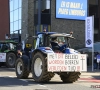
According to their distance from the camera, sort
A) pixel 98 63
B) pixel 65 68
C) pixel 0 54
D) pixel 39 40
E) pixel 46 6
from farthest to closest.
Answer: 1. pixel 46 6
2. pixel 98 63
3. pixel 0 54
4. pixel 39 40
5. pixel 65 68

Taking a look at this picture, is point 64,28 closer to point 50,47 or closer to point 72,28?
point 72,28

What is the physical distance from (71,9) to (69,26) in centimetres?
226

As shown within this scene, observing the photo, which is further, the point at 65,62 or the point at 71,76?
the point at 71,76

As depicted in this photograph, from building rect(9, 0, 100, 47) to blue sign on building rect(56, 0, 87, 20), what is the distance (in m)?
0.37

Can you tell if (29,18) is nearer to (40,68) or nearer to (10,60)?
(10,60)

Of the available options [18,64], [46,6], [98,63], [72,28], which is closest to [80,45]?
[72,28]

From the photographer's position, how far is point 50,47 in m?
12.9

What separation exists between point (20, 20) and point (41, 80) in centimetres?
2603

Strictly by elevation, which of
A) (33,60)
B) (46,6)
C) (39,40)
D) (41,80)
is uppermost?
(46,6)

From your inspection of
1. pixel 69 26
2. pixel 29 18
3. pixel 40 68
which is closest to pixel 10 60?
pixel 40 68

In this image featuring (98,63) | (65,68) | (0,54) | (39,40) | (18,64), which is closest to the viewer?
(65,68)

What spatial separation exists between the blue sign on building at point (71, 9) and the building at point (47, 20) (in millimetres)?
375

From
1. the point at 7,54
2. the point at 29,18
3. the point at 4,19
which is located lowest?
the point at 7,54

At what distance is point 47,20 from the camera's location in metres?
35.5
